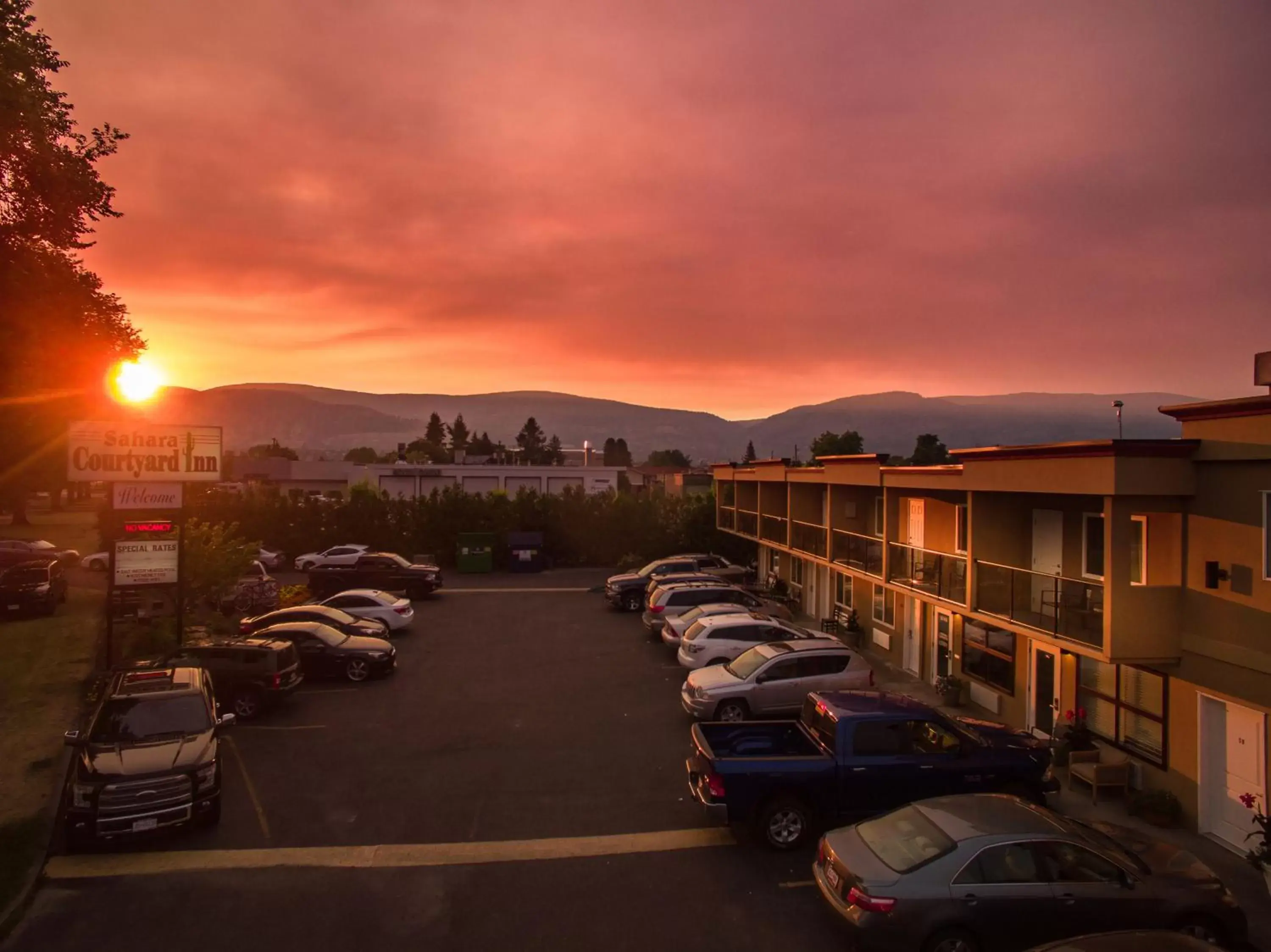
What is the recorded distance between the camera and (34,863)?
992 centimetres

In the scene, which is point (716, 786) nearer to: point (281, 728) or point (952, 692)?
point (952, 692)

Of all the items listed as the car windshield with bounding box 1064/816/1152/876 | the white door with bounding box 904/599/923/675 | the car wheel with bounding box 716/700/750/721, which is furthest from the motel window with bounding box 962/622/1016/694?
the car windshield with bounding box 1064/816/1152/876

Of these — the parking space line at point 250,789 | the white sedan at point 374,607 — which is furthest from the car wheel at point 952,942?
the white sedan at point 374,607

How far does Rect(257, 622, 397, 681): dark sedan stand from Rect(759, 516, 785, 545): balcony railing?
14670 mm

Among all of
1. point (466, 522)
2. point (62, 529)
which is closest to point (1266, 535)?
point (466, 522)

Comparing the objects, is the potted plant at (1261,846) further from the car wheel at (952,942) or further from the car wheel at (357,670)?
the car wheel at (357,670)

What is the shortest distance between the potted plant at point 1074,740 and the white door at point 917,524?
6517 mm

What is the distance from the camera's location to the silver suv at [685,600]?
78.9 ft

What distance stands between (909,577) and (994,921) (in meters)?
12.1

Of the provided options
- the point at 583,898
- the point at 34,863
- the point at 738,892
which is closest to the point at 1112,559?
the point at 738,892

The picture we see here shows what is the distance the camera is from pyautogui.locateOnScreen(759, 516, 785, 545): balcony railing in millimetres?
28763

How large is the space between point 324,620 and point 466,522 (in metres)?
22.2

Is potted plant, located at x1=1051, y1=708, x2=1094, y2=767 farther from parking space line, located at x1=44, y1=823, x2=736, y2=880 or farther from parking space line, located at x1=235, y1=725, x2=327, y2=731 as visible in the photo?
parking space line, located at x1=235, y1=725, x2=327, y2=731

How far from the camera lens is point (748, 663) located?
16.2m
